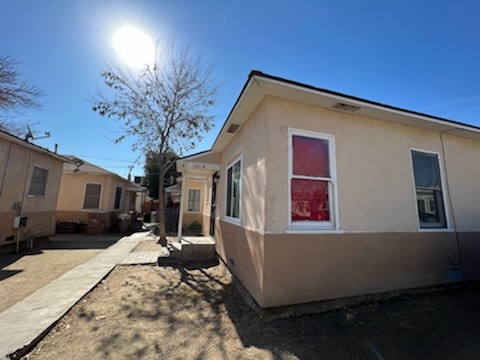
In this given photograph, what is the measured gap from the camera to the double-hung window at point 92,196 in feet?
42.6

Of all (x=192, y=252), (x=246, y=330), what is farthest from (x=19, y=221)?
(x=246, y=330)

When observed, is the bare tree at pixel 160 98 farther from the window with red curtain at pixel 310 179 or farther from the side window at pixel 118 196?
the side window at pixel 118 196

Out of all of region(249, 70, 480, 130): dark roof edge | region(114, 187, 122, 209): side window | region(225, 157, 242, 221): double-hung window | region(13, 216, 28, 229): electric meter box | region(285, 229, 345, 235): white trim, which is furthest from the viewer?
region(114, 187, 122, 209): side window

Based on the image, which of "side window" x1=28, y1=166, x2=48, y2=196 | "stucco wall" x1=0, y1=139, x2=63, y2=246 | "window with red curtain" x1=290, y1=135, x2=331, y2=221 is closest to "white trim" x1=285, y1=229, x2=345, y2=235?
"window with red curtain" x1=290, y1=135, x2=331, y2=221

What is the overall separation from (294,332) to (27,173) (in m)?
10.5

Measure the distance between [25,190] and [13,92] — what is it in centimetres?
486

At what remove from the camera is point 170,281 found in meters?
4.81

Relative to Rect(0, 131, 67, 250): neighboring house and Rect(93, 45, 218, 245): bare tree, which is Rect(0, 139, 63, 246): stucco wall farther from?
Rect(93, 45, 218, 245): bare tree

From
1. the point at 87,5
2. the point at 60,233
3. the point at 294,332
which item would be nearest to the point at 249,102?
the point at 294,332

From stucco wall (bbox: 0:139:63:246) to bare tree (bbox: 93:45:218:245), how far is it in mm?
3189

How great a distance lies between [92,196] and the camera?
1317cm

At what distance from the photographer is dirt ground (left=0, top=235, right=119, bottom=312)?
3980 mm

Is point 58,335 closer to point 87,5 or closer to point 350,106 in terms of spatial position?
point 350,106

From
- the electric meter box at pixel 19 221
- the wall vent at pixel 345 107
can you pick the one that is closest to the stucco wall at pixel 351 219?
the wall vent at pixel 345 107
